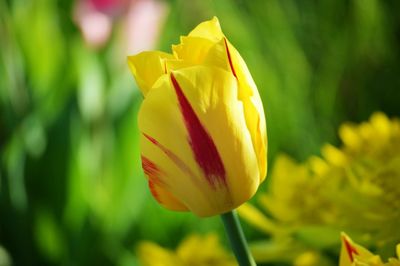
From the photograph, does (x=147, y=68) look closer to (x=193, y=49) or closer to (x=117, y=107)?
(x=193, y=49)

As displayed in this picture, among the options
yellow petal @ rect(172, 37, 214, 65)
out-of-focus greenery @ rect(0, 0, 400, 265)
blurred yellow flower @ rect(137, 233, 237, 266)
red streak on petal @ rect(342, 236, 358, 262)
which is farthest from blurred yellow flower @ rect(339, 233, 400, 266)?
out-of-focus greenery @ rect(0, 0, 400, 265)

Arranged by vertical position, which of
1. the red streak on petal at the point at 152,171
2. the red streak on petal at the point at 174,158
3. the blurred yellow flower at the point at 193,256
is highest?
the red streak on petal at the point at 174,158

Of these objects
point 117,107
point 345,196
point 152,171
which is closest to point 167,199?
point 152,171

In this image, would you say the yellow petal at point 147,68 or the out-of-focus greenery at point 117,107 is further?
the out-of-focus greenery at point 117,107

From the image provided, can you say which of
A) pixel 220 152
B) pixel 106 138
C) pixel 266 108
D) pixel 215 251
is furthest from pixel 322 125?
pixel 220 152

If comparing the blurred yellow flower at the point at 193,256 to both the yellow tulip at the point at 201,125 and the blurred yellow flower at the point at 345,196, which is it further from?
the yellow tulip at the point at 201,125

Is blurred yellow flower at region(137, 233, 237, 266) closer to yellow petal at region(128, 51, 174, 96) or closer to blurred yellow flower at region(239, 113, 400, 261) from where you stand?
blurred yellow flower at region(239, 113, 400, 261)

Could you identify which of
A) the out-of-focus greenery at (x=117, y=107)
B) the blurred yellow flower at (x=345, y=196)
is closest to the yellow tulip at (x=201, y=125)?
the blurred yellow flower at (x=345, y=196)
